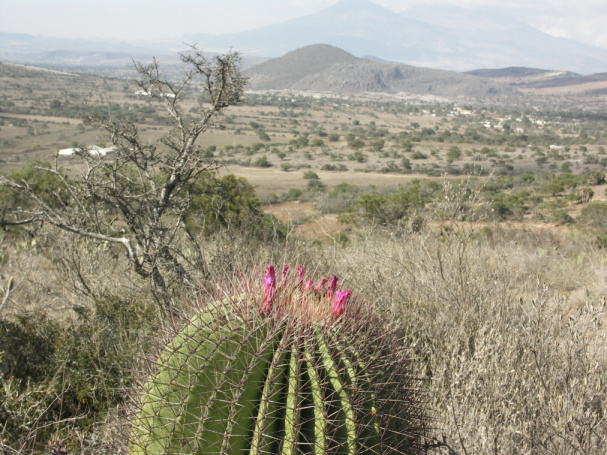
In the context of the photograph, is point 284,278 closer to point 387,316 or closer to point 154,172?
point 387,316

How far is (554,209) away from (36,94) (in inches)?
3195

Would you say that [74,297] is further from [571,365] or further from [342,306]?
[571,365]

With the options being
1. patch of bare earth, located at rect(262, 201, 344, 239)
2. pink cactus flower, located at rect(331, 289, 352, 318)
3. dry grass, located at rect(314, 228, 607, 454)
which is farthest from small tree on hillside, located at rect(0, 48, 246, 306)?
pink cactus flower, located at rect(331, 289, 352, 318)

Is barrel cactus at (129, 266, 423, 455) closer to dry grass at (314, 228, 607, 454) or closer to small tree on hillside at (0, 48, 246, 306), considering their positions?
dry grass at (314, 228, 607, 454)

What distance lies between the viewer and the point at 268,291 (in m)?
2.04

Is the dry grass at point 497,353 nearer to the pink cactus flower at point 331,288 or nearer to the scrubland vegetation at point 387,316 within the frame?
the scrubland vegetation at point 387,316

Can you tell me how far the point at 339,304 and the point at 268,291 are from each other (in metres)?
0.32

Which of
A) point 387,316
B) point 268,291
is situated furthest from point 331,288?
point 387,316

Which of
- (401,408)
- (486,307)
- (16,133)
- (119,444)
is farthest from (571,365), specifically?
(16,133)

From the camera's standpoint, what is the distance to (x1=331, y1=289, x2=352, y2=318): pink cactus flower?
2008mm

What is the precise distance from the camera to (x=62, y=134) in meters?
42.0

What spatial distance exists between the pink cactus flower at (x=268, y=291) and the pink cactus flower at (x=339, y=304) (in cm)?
27

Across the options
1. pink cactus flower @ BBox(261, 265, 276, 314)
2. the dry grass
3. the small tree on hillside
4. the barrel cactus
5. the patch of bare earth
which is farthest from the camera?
the patch of bare earth

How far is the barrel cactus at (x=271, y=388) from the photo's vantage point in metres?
1.69
